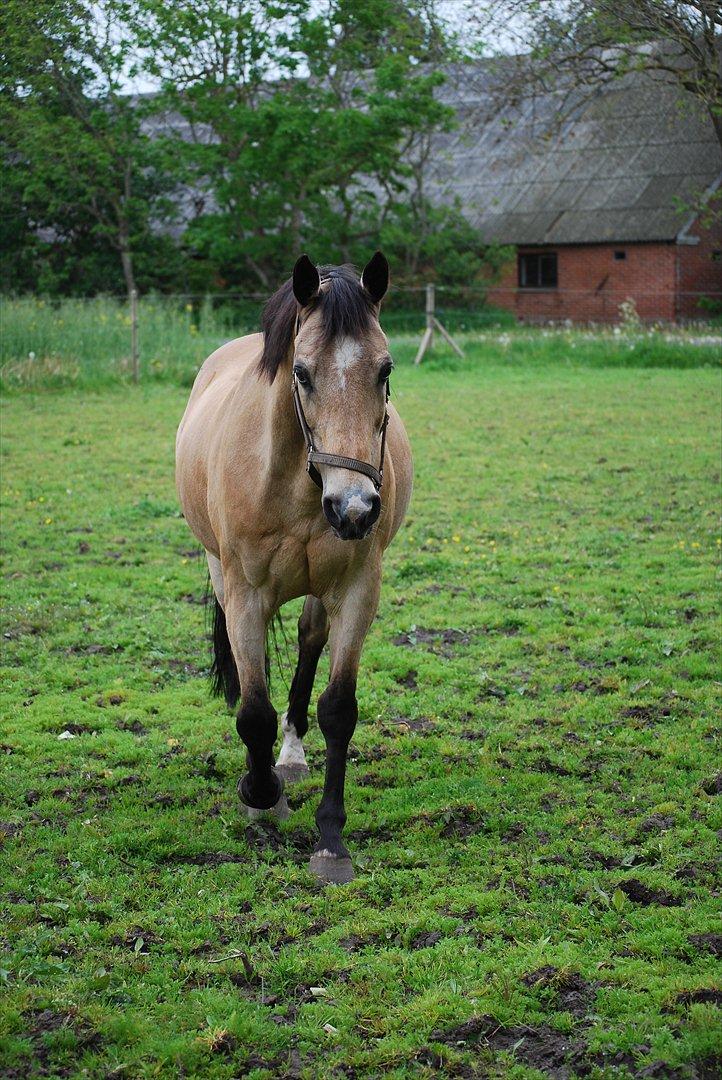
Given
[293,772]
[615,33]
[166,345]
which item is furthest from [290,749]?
[166,345]

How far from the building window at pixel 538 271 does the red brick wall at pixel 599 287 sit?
34 centimetres

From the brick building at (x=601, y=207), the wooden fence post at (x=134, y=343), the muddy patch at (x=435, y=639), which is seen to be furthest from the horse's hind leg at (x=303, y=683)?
the brick building at (x=601, y=207)

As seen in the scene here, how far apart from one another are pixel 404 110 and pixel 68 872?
26810 millimetres

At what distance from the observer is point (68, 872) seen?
3.65 meters

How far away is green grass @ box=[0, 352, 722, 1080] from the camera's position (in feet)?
9.11

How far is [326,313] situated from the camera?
338cm

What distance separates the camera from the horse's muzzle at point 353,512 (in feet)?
10.3

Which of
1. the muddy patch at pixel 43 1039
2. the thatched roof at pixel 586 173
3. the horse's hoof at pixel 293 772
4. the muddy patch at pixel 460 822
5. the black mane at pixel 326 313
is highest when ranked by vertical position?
the thatched roof at pixel 586 173

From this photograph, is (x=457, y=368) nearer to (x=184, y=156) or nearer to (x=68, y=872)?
(x=184, y=156)

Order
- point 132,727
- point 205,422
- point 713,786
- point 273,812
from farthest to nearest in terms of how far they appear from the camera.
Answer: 1. point 132,727
2. point 205,422
3. point 713,786
4. point 273,812

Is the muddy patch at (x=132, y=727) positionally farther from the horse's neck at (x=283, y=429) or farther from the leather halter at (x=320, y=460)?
the leather halter at (x=320, y=460)

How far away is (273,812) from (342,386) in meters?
1.77

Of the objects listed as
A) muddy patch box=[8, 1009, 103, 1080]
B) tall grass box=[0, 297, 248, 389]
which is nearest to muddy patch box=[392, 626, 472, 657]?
muddy patch box=[8, 1009, 103, 1080]

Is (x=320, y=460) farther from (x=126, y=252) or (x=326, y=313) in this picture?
(x=126, y=252)
